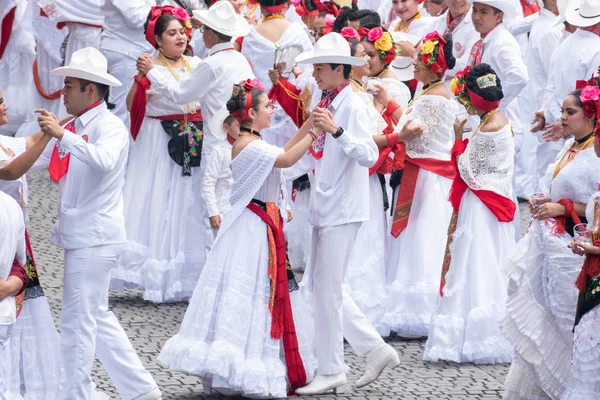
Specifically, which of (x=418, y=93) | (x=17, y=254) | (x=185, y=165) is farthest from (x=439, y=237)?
(x=17, y=254)

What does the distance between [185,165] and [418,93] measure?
6.12ft

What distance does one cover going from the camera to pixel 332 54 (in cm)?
→ 744

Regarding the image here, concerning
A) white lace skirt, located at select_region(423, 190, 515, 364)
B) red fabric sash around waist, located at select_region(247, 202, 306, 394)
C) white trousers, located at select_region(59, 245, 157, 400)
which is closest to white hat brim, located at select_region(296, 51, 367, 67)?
red fabric sash around waist, located at select_region(247, 202, 306, 394)

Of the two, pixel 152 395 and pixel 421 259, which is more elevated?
pixel 421 259

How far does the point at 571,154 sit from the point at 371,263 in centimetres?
225

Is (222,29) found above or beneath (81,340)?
Result: above

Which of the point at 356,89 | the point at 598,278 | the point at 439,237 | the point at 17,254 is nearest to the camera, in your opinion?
the point at 17,254

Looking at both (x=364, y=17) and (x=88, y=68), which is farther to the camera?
(x=364, y=17)

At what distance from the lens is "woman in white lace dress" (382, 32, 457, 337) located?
8742 millimetres

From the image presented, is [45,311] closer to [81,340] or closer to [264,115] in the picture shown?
[81,340]

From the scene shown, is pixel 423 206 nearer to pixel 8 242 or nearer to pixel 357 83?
pixel 357 83

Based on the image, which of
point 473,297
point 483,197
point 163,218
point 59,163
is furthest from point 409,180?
point 59,163

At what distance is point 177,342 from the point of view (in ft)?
23.5

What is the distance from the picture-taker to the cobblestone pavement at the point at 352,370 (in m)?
7.51
